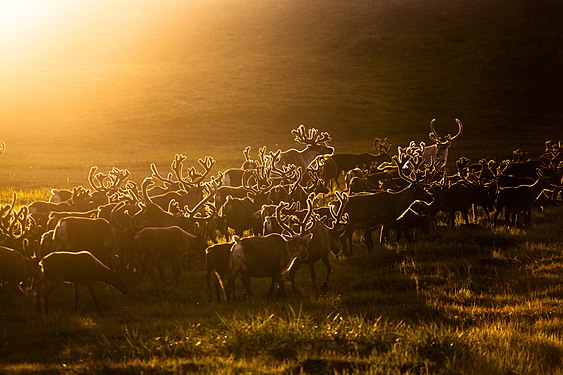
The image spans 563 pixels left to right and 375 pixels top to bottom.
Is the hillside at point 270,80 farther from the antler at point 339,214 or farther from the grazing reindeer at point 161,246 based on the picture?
the grazing reindeer at point 161,246

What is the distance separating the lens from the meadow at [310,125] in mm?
11672

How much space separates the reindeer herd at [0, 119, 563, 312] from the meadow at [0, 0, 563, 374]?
1.82 ft

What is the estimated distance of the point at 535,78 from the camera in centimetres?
11269

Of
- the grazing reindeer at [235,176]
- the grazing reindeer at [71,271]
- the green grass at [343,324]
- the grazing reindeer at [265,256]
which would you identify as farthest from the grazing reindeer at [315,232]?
the grazing reindeer at [235,176]

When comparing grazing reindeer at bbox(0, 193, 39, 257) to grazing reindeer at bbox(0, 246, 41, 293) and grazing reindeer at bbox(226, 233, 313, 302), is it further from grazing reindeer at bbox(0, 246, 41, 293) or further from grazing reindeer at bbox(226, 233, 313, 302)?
grazing reindeer at bbox(226, 233, 313, 302)

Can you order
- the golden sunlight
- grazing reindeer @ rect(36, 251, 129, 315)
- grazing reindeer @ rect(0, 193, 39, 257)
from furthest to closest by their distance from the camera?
the golden sunlight, grazing reindeer @ rect(0, 193, 39, 257), grazing reindeer @ rect(36, 251, 129, 315)

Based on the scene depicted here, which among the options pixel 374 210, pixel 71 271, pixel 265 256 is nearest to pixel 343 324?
pixel 265 256

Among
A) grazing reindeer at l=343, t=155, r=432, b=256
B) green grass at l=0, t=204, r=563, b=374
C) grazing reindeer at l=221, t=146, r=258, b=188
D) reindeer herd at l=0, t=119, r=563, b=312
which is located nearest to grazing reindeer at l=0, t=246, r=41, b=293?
reindeer herd at l=0, t=119, r=563, b=312

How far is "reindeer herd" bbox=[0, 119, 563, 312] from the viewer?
593 inches

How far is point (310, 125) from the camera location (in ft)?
274

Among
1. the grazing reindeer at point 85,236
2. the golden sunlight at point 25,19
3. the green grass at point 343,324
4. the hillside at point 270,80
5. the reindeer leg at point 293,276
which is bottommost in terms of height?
the green grass at point 343,324

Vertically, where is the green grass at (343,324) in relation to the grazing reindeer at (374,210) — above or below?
below

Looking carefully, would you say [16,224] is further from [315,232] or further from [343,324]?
[343,324]

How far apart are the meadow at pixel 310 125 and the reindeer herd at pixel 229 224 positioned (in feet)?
1.82
